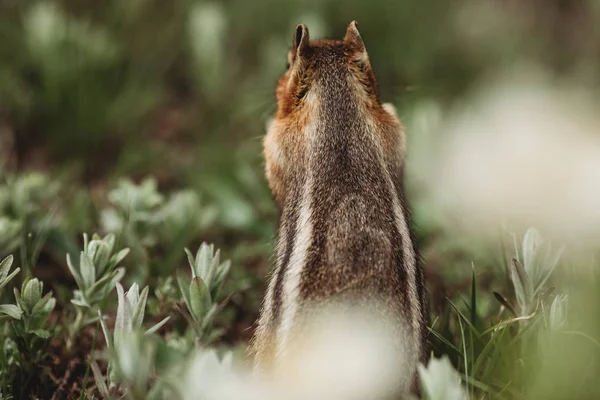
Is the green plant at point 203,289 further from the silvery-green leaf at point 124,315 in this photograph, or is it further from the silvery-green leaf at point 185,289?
the silvery-green leaf at point 124,315

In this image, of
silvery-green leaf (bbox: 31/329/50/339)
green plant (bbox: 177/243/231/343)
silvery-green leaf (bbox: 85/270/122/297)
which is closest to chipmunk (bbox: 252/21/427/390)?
green plant (bbox: 177/243/231/343)

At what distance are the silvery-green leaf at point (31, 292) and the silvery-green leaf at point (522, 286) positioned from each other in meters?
1.43

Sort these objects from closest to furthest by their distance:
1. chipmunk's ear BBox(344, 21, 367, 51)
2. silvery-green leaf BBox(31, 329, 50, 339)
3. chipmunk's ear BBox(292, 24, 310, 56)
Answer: silvery-green leaf BBox(31, 329, 50, 339) < chipmunk's ear BBox(292, 24, 310, 56) < chipmunk's ear BBox(344, 21, 367, 51)

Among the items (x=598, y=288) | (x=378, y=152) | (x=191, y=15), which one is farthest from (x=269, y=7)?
(x=598, y=288)

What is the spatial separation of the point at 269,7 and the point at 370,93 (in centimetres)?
279

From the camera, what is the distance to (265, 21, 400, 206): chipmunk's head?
2.65 metres

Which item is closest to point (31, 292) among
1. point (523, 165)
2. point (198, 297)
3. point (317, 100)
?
point (198, 297)

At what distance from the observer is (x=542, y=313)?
2.34 meters

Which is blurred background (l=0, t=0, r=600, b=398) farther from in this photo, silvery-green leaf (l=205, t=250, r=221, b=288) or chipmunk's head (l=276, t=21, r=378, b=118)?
chipmunk's head (l=276, t=21, r=378, b=118)

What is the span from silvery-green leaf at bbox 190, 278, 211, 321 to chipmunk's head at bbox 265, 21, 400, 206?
0.51 meters

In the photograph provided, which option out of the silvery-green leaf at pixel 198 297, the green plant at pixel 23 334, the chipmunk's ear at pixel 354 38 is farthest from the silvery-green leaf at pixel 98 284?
the chipmunk's ear at pixel 354 38

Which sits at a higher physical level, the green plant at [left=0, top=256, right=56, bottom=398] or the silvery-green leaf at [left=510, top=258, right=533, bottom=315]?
the silvery-green leaf at [left=510, top=258, right=533, bottom=315]

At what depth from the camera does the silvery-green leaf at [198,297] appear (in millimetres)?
2309

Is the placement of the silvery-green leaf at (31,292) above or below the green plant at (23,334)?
above
